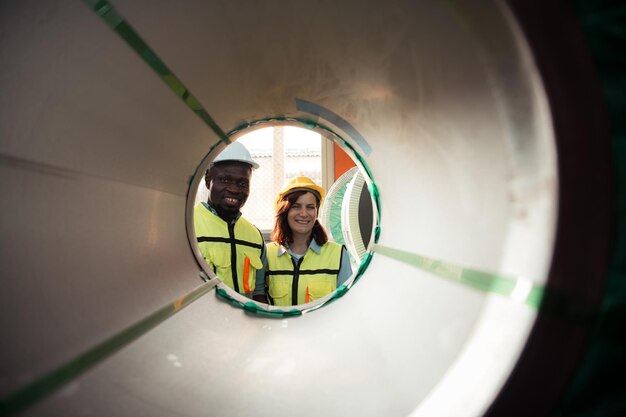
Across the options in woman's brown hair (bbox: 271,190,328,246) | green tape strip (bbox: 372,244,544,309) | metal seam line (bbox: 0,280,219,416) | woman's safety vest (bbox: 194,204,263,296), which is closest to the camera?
green tape strip (bbox: 372,244,544,309)

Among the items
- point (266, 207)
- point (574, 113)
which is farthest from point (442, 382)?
point (266, 207)

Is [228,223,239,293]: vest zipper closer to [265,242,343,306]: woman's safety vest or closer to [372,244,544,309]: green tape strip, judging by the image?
[265,242,343,306]: woman's safety vest

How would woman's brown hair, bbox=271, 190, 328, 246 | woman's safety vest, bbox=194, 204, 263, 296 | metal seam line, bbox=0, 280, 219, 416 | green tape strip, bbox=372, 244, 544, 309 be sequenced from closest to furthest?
green tape strip, bbox=372, 244, 544, 309 → metal seam line, bbox=0, 280, 219, 416 → woman's safety vest, bbox=194, 204, 263, 296 → woman's brown hair, bbox=271, 190, 328, 246

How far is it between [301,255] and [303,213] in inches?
10.2

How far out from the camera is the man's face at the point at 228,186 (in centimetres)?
231

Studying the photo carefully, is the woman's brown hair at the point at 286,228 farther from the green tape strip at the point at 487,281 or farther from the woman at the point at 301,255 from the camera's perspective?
the green tape strip at the point at 487,281

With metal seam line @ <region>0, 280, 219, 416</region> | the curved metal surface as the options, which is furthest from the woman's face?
metal seam line @ <region>0, 280, 219, 416</region>

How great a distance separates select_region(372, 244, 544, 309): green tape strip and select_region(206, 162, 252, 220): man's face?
1.68 m

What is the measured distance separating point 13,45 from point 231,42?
0.37m

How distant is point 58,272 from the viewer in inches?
21.9

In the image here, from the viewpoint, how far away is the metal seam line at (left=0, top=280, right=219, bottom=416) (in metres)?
0.47

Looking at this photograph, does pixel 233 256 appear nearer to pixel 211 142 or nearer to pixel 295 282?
pixel 295 282

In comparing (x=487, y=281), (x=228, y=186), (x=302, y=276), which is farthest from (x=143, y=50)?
(x=302, y=276)

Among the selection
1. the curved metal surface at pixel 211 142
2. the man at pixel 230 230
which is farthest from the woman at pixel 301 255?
the curved metal surface at pixel 211 142
